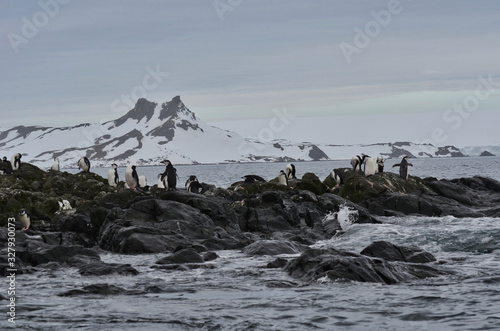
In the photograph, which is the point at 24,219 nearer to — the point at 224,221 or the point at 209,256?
the point at 224,221

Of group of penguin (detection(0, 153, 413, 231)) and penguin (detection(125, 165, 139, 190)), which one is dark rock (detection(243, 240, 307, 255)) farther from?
penguin (detection(125, 165, 139, 190))

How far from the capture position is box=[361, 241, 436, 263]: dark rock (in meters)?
17.4

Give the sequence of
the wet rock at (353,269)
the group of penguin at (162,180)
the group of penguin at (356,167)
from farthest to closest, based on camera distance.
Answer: the group of penguin at (356,167)
the group of penguin at (162,180)
the wet rock at (353,269)

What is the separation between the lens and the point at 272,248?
64.5 feet

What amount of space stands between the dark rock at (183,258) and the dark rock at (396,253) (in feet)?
15.1

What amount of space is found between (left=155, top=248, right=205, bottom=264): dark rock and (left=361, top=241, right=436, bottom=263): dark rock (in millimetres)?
4614

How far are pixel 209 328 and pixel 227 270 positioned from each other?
6.07 metres

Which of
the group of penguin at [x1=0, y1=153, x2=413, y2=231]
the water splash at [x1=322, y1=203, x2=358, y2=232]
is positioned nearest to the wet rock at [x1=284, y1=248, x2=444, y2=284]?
the water splash at [x1=322, y1=203, x2=358, y2=232]

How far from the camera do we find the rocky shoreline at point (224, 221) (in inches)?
634

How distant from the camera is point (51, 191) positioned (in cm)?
3328

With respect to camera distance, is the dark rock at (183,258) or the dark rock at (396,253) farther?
the dark rock at (183,258)

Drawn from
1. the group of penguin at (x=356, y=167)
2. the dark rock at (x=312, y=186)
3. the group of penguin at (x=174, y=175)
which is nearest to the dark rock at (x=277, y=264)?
the group of penguin at (x=174, y=175)

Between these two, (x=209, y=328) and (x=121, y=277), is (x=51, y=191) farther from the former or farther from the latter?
(x=209, y=328)

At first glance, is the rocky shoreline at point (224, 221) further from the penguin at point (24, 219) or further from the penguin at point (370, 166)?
the penguin at point (370, 166)
